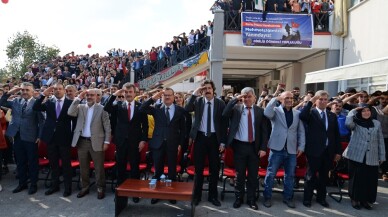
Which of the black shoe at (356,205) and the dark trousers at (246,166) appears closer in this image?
the dark trousers at (246,166)

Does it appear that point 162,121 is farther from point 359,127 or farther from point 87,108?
point 359,127

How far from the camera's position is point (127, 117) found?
525 centimetres

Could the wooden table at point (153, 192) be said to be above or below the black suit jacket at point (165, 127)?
below

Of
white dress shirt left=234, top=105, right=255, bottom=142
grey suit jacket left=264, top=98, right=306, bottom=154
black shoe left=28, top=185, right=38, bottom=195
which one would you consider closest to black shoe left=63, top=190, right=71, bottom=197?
black shoe left=28, top=185, right=38, bottom=195

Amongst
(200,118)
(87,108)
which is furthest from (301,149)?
(87,108)

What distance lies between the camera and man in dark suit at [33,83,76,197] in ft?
17.6

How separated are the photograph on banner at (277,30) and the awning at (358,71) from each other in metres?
4.19

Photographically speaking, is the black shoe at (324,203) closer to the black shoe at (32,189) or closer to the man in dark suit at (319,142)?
the man in dark suit at (319,142)

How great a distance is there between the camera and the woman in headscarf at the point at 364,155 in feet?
16.5

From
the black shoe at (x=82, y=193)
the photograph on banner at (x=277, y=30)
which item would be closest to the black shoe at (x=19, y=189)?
the black shoe at (x=82, y=193)

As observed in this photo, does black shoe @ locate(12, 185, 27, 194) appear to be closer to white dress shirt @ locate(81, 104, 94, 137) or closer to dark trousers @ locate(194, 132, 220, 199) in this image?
white dress shirt @ locate(81, 104, 94, 137)

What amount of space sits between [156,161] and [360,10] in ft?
34.4

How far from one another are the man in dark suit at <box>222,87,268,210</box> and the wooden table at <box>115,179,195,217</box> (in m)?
0.84

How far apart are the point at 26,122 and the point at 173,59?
1002 centimetres
